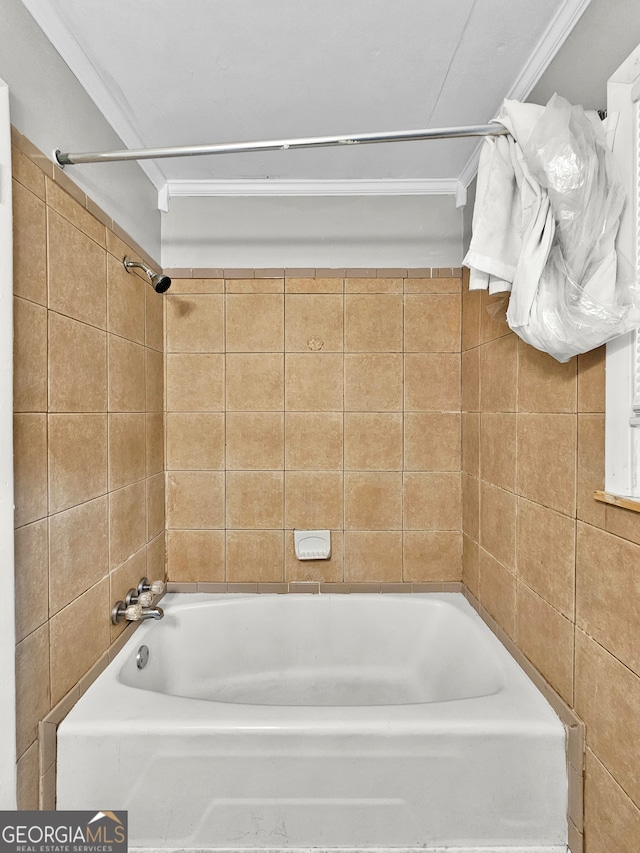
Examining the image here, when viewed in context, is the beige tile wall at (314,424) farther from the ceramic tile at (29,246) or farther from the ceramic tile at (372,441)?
the ceramic tile at (29,246)

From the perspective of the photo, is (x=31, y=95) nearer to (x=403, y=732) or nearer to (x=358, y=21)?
(x=358, y=21)

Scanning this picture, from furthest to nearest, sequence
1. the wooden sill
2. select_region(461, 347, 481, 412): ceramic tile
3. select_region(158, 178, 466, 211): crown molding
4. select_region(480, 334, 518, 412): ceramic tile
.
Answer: select_region(158, 178, 466, 211): crown molding → select_region(461, 347, 481, 412): ceramic tile → select_region(480, 334, 518, 412): ceramic tile → the wooden sill

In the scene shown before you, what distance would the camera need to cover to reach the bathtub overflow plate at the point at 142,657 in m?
1.54

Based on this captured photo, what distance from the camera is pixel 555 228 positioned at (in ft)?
3.29

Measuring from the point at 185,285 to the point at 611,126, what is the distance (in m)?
1.58

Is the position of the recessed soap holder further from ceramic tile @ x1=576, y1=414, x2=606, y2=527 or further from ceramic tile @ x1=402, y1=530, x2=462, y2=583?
ceramic tile @ x1=576, y1=414, x2=606, y2=527

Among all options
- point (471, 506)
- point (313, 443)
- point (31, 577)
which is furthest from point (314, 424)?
point (31, 577)

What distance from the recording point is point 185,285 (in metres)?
1.98

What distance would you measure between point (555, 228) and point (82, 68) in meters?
1.34

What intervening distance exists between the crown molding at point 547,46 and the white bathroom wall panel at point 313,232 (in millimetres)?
610

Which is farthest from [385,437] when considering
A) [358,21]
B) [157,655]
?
[358,21]

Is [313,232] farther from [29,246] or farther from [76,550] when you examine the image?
[76,550]

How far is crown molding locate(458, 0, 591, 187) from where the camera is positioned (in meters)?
1.09

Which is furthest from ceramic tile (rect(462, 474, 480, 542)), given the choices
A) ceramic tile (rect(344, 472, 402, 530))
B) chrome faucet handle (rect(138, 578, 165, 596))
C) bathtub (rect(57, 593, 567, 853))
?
chrome faucet handle (rect(138, 578, 165, 596))
